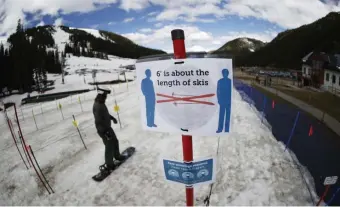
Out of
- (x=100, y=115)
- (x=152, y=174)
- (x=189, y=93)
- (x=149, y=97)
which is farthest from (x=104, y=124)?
(x=189, y=93)

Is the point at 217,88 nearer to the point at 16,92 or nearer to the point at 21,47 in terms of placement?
the point at 16,92

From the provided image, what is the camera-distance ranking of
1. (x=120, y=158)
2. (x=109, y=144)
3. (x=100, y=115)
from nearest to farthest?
(x=100, y=115), (x=109, y=144), (x=120, y=158)

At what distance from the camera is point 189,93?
2896 mm

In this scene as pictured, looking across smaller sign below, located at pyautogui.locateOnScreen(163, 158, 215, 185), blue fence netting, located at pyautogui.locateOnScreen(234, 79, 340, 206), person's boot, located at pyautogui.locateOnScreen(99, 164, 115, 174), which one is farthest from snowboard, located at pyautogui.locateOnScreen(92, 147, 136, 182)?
blue fence netting, located at pyautogui.locateOnScreen(234, 79, 340, 206)

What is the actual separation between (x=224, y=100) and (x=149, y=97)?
98 centimetres

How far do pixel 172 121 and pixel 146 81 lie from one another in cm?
63

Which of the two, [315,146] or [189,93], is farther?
[315,146]

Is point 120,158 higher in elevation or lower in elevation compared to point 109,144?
lower

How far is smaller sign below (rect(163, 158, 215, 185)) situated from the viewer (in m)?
3.20

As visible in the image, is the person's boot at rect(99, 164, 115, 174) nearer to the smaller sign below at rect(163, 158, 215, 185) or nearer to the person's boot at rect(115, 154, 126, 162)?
the person's boot at rect(115, 154, 126, 162)

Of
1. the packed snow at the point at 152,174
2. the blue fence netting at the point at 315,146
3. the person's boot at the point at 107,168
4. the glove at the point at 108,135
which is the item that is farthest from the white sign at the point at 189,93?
the person's boot at the point at 107,168

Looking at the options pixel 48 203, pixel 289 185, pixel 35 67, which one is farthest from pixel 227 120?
pixel 35 67

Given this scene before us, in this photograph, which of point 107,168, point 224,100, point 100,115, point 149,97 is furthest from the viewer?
point 107,168

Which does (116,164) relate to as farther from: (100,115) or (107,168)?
(100,115)
